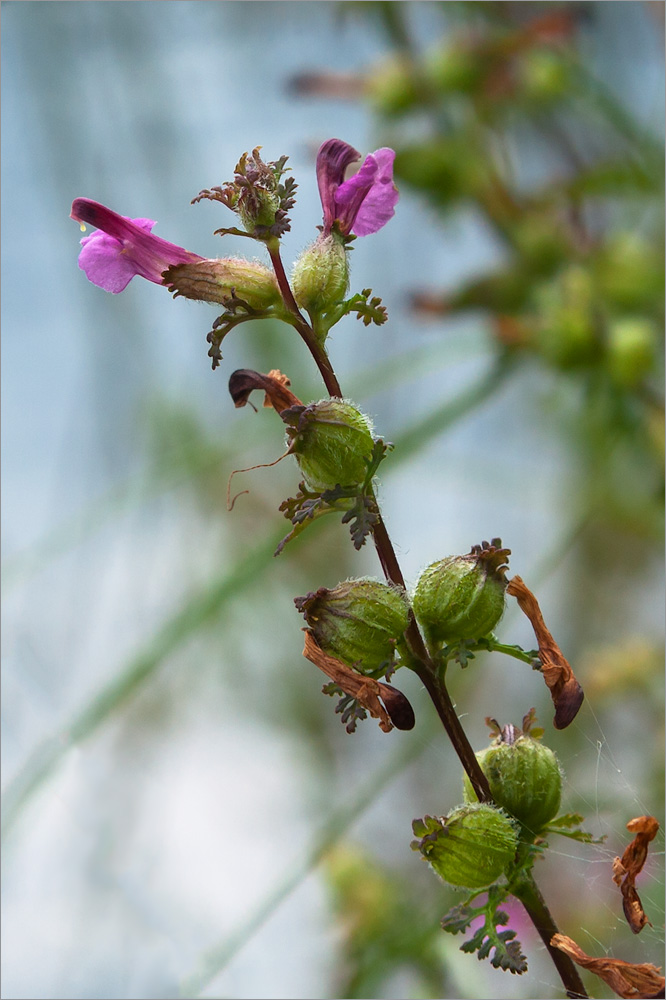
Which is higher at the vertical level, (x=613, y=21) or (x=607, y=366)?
(x=613, y=21)

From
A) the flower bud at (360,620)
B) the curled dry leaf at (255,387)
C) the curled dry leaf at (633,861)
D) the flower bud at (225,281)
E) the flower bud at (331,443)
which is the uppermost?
the flower bud at (225,281)

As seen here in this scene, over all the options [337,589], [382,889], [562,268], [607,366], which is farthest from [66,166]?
[337,589]

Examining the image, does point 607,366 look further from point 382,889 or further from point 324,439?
point 324,439

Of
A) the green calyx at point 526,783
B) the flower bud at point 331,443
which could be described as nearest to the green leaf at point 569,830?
the green calyx at point 526,783

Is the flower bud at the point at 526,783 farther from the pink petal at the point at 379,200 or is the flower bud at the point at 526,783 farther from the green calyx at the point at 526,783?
the pink petal at the point at 379,200

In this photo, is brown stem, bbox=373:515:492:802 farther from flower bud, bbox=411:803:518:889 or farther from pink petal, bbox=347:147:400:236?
pink petal, bbox=347:147:400:236

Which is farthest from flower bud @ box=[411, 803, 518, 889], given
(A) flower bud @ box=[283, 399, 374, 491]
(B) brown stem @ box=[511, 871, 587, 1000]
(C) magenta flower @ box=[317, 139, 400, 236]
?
(C) magenta flower @ box=[317, 139, 400, 236]
